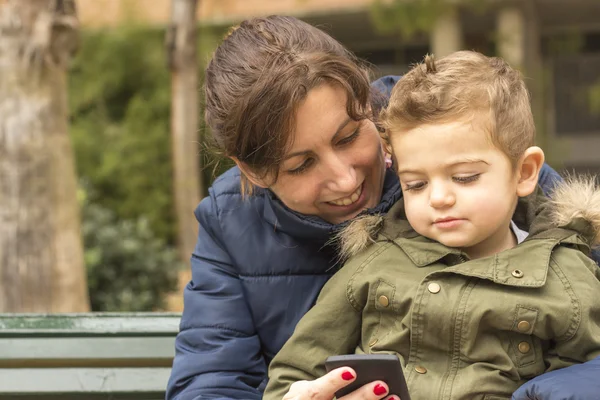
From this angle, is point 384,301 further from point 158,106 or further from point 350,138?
point 158,106

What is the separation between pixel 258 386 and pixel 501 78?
3.51 feet

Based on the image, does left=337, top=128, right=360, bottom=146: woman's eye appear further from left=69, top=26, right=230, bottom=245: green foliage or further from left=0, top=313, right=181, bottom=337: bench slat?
left=69, top=26, right=230, bottom=245: green foliage

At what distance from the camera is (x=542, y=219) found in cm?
232

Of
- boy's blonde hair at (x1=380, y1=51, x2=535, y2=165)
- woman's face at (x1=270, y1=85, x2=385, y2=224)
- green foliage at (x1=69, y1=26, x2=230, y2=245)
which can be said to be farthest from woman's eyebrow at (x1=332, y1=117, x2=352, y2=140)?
green foliage at (x1=69, y1=26, x2=230, y2=245)

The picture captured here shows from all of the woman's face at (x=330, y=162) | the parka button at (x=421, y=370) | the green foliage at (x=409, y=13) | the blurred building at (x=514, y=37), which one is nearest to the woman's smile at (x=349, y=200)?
the woman's face at (x=330, y=162)

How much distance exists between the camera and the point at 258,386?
2629 mm

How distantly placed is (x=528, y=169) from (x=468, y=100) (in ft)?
0.82

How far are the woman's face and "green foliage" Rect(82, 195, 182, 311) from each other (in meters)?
5.46

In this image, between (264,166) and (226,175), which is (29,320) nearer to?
(226,175)

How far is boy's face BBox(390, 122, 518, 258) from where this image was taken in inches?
84.4

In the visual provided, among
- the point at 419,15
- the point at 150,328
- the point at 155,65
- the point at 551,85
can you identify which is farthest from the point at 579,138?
the point at 150,328

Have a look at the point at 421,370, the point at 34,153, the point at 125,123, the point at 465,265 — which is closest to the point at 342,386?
the point at 421,370

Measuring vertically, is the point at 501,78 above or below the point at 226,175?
above

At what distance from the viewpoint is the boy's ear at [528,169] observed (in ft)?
7.32
